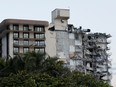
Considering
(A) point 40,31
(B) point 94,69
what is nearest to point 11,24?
(A) point 40,31

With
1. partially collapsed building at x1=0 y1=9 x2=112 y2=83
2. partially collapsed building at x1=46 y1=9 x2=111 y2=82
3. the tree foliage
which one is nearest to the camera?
the tree foliage

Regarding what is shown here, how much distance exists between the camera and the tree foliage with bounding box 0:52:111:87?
4134 cm

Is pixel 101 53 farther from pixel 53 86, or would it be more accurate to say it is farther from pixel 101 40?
pixel 53 86

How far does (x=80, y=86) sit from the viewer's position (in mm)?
42125

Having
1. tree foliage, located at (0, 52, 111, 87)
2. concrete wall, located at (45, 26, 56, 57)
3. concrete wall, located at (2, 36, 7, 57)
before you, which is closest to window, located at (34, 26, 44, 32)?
concrete wall, located at (45, 26, 56, 57)

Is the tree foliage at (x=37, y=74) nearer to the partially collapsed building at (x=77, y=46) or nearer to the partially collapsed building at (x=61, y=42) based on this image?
the partially collapsed building at (x=61, y=42)

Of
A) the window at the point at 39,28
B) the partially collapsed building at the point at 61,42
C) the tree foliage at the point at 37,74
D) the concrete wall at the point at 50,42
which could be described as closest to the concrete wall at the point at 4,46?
the partially collapsed building at the point at 61,42

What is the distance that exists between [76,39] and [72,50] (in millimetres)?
2922

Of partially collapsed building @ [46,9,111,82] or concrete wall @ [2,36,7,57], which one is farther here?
partially collapsed building @ [46,9,111,82]

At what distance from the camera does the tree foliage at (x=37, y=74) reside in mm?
41344

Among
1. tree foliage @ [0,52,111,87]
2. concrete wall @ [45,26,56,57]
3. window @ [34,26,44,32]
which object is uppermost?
window @ [34,26,44,32]

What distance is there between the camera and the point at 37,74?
140ft

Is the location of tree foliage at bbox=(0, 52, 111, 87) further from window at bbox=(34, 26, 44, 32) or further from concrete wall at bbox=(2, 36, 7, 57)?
concrete wall at bbox=(2, 36, 7, 57)

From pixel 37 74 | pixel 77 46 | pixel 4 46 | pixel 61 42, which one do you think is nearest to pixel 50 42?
pixel 61 42
